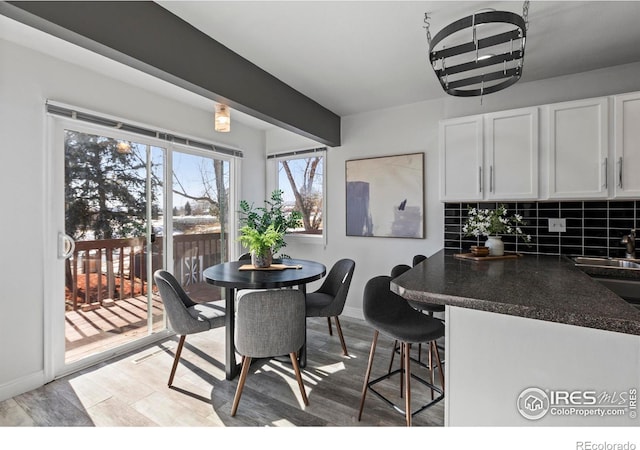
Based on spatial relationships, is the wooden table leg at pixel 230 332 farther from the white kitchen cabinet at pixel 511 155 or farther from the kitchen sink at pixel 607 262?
the kitchen sink at pixel 607 262

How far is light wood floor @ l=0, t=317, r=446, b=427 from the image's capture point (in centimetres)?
187

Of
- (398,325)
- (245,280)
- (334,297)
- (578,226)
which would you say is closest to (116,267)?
(245,280)

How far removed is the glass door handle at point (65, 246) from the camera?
7.89 ft

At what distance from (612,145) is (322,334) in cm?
293

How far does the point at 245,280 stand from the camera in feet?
7.13

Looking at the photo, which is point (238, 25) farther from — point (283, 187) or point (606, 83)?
point (606, 83)

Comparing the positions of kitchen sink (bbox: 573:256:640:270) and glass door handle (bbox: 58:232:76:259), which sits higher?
glass door handle (bbox: 58:232:76:259)

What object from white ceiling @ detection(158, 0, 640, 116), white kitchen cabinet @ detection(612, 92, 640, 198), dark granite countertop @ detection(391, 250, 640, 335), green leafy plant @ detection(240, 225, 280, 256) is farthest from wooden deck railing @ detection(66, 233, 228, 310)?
white kitchen cabinet @ detection(612, 92, 640, 198)

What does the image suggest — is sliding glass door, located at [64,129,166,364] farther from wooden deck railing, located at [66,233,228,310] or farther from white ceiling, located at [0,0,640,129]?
white ceiling, located at [0,0,640,129]

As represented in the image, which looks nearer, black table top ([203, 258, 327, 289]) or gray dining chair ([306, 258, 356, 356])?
black table top ([203, 258, 327, 289])

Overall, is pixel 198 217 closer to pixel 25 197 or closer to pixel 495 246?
pixel 25 197

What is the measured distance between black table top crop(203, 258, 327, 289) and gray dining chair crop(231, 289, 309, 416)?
0.21 metres

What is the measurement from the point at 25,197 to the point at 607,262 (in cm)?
441
